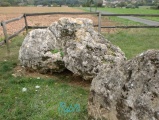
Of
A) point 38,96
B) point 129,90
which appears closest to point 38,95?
point 38,96

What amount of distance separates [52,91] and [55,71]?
3.25ft

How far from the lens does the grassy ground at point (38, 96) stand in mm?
3637

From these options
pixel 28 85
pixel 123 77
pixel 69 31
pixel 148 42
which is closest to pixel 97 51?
pixel 69 31

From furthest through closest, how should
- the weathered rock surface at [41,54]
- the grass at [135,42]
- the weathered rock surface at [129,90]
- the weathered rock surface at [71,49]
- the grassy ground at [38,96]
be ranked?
the grass at [135,42] < the weathered rock surface at [41,54] < the weathered rock surface at [71,49] < the grassy ground at [38,96] < the weathered rock surface at [129,90]

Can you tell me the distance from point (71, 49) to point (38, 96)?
1239 millimetres

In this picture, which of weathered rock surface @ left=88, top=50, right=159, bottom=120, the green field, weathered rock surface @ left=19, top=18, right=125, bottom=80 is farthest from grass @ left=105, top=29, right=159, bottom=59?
weathered rock surface @ left=88, top=50, right=159, bottom=120

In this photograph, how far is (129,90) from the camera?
2729 millimetres

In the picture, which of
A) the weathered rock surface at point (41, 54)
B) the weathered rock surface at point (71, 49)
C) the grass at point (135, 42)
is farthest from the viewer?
the grass at point (135, 42)

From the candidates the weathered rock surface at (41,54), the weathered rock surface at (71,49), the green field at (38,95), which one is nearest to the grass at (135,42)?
the weathered rock surface at (71,49)

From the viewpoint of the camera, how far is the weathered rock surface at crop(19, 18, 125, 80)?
466 centimetres

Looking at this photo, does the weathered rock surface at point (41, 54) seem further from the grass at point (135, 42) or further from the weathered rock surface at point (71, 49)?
the grass at point (135, 42)

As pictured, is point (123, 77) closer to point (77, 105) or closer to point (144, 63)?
point (144, 63)

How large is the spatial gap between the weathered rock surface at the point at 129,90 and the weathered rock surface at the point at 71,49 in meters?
1.39

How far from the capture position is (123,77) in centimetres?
289
